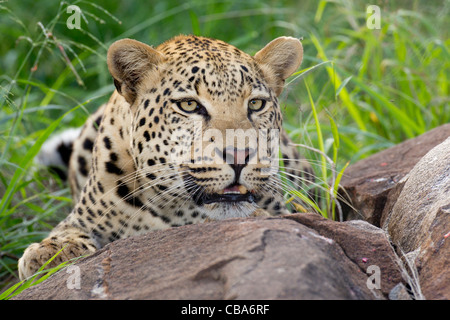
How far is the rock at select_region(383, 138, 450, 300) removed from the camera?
10.6 ft

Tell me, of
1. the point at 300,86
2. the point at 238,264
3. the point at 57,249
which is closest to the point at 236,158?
the point at 238,264

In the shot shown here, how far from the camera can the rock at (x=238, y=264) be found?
2785 mm

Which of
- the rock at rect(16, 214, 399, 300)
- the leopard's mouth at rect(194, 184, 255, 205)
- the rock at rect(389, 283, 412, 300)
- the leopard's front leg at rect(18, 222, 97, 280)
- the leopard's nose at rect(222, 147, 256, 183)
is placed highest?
the leopard's nose at rect(222, 147, 256, 183)

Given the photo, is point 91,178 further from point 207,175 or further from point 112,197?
point 207,175

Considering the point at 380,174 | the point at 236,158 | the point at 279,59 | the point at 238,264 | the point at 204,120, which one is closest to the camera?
the point at 238,264

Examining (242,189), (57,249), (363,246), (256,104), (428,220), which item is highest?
(256,104)

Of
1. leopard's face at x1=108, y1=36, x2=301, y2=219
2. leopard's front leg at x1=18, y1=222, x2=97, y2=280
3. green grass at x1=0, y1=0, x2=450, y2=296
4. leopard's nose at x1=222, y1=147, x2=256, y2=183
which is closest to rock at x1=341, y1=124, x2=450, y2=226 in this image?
green grass at x1=0, y1=0, x2=450, y2=296

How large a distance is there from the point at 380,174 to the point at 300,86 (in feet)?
12.7

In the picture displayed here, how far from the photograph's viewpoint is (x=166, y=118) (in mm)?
4434

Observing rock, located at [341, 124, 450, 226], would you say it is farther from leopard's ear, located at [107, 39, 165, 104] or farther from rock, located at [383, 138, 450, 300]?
leopard's ear, located at [107, 39, 165, 104]

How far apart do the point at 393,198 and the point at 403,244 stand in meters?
0.79

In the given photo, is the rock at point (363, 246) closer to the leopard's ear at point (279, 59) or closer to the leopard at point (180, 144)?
the leopard at point (180, 144)

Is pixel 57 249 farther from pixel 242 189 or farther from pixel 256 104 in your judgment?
pixel 256 104

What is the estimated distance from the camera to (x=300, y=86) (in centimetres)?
885
